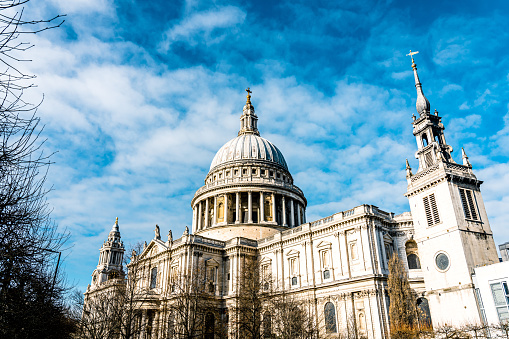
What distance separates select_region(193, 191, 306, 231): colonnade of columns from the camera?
220 feet

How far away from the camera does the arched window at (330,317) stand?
4300cm

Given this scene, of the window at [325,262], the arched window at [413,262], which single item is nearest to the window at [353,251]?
the window at [325,262]

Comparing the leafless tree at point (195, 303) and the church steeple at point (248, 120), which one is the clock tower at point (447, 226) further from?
the church steeple at point (248, 120)

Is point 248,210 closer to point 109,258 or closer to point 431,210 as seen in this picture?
point 431,210

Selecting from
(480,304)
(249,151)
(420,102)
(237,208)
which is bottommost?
(480,304)

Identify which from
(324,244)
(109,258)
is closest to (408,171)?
(324,244)

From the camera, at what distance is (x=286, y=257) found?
5234 cm

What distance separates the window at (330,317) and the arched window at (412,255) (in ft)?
34.8

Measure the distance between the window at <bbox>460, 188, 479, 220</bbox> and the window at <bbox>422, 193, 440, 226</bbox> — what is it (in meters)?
2.80

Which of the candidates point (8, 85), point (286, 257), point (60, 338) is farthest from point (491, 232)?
point (8, 85)

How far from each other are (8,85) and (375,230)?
41.7 m

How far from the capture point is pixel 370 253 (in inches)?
1666

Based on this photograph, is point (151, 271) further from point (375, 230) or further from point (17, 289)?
point (17, 289)

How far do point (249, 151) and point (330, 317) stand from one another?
4126 centimetres
